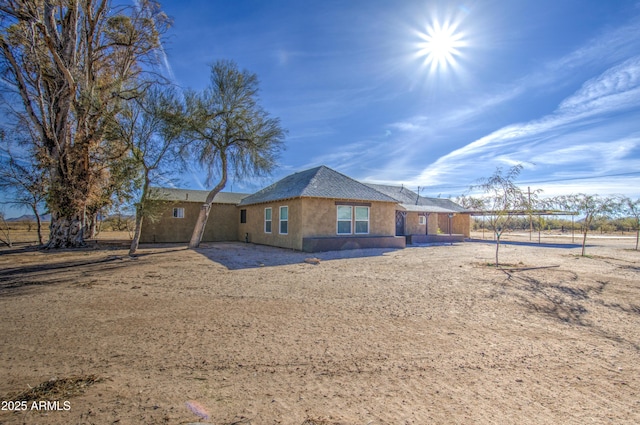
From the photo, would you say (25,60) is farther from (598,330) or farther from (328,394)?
(598,330)

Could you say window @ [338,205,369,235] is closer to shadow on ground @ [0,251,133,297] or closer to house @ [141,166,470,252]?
house @ [141,166,470,252]

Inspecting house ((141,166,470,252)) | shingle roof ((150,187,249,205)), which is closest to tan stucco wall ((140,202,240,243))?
house ((141,166,470,252))

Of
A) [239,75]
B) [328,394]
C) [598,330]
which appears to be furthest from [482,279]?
[239,75]

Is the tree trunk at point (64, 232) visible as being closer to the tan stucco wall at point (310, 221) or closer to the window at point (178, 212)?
the window at point (178, 212)

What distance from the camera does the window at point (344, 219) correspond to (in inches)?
623

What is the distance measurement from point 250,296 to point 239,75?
12.9 metres

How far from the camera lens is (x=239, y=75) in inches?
607

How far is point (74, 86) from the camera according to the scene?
1409cm

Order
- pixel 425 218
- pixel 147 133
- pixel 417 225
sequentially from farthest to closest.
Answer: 1. pixel 425 218
2. pixel 417 225
3. pixel 147 133

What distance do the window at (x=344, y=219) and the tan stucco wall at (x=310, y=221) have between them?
1.14 feet

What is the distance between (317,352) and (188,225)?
742 inches

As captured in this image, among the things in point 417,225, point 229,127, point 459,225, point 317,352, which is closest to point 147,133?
point 229,127

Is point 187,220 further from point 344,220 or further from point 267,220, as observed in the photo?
point 344,220

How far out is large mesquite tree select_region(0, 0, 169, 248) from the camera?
13.8 metres
